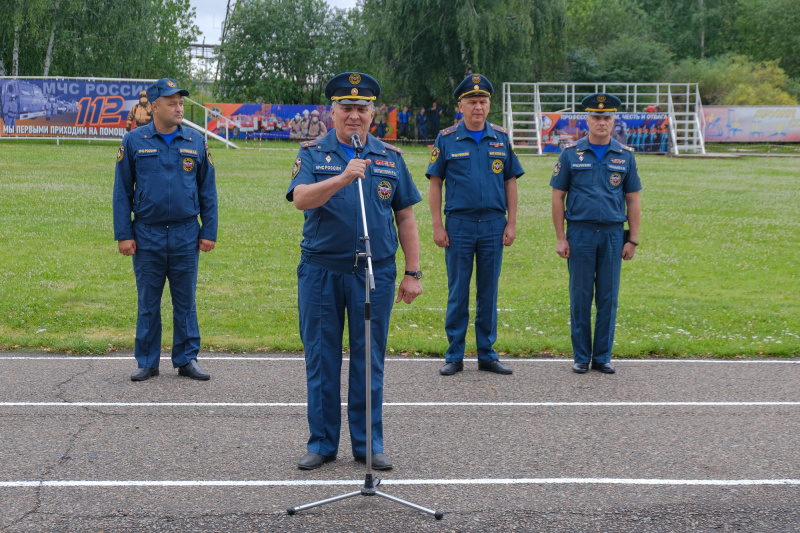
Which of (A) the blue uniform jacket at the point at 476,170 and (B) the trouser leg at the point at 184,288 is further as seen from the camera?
(A) the blue uniform jacket at the point at 476,170

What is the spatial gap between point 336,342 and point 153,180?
281 cm

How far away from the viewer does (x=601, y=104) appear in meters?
8.01

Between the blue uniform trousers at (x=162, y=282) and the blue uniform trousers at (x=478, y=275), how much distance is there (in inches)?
86.8

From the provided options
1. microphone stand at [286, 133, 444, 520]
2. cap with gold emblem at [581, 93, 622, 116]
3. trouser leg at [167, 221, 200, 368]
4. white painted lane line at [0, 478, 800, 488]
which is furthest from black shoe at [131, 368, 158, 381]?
cap with gold emblem at [581, 93, 622, 116]

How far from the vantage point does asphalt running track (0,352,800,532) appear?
4.80m

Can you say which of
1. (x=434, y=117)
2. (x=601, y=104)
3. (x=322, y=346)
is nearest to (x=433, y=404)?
(x=322, y=346)

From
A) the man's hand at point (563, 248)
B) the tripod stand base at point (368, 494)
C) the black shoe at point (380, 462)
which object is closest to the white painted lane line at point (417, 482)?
the black shoe at point (380, 462)

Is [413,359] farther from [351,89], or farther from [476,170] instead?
[351,89]

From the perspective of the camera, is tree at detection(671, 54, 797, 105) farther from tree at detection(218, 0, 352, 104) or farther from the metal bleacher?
tree at detection(218, 0, 352, 104)

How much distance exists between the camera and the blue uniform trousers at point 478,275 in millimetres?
7978

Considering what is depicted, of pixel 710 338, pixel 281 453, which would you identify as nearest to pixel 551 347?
pixel 710 338

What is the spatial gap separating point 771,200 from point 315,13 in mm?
48194

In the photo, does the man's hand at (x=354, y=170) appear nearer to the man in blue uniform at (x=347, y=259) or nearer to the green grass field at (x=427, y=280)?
the man in blue uniform at (x=347, y=259)

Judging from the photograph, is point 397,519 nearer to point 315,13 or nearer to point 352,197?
point 352,197
